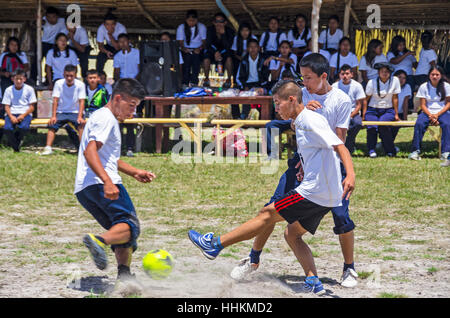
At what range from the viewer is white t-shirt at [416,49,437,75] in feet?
52.3

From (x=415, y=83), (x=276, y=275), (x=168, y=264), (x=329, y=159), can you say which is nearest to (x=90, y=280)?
(x=168, y=264)

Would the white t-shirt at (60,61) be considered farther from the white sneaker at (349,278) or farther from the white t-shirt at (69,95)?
the white sneaker at (349,278)

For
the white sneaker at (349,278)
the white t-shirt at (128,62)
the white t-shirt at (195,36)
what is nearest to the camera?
the white sneaker at (349,278)

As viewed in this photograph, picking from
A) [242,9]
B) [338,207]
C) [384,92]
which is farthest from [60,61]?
[338,207]

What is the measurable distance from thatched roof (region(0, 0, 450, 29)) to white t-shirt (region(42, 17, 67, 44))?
592 mm

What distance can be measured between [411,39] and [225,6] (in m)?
4.82

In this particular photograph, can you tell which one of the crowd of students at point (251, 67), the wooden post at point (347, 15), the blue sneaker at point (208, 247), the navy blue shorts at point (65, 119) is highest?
the wooden post at point (347, 15)

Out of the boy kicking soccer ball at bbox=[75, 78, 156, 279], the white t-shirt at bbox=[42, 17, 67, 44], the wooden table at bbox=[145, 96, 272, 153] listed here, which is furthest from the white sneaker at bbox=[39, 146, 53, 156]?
the boy kicking soccer ball at bbox=[75, 78, 156, 279]

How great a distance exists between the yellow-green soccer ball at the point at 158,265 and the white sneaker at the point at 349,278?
140 cm

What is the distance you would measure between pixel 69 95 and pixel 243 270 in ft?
31.4

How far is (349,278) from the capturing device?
218 inches

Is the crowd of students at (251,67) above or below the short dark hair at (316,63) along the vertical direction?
above

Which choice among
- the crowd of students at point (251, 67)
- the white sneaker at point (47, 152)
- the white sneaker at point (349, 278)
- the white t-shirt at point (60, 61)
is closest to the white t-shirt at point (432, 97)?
the crowd of students at point (251, 67)

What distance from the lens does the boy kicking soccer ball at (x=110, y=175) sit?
198 inches
